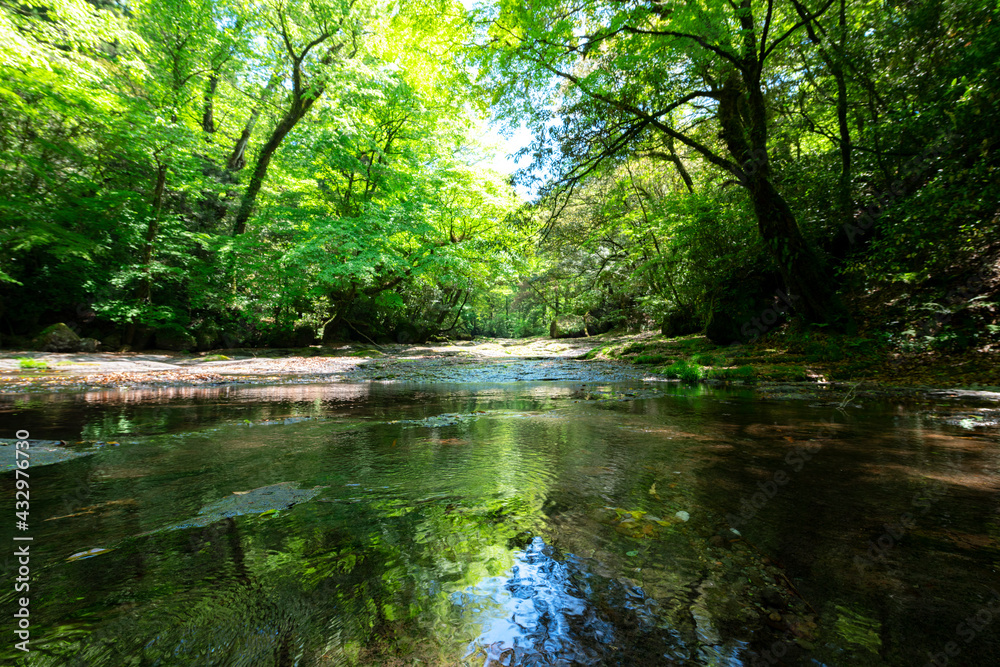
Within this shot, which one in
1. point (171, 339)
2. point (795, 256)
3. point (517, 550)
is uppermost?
point (795, 256)

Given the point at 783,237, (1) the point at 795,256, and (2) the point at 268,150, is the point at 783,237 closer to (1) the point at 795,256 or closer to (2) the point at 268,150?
(1) the point at 795,256

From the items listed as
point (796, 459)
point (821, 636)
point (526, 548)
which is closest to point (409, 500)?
point (526, 548)

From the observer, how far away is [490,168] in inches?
688

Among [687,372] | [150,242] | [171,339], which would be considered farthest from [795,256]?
[171,339]

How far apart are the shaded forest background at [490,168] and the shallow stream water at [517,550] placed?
5850mm

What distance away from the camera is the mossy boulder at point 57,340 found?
10945 millimetres

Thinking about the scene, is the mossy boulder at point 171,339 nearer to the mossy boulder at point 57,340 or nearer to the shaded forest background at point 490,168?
the shaded forest background at point 490,168

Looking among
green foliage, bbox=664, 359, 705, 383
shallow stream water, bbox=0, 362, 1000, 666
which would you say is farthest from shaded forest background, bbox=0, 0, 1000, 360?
shallow stream water, bbox=0, 362, 1000, 666

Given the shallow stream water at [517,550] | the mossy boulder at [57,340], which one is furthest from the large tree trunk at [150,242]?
the shallow stream water at [517,550]

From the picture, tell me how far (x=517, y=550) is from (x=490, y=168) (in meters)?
18.1

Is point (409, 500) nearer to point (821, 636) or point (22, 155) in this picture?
point (821, 636)

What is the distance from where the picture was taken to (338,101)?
13453 millimetres

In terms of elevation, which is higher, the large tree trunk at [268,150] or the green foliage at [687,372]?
the large tree trunk at [268,150]

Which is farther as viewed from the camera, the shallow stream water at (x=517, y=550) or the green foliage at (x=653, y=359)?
the green foliage at (x=653, y=359)
